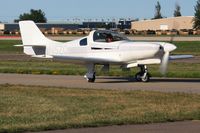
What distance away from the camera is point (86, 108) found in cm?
1421

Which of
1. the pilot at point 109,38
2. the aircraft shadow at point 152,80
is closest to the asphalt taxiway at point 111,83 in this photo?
the aircraft shadow at point 152,80

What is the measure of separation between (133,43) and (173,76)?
392 centimetres

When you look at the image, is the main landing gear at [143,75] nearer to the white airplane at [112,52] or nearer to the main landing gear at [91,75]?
the white airplane at [112,52]

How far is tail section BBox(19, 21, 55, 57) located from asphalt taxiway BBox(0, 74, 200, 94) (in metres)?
1.10

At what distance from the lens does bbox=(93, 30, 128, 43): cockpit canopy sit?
23359mm

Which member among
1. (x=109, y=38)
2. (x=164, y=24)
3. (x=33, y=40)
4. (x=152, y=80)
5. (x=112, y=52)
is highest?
(x=109, y=38)

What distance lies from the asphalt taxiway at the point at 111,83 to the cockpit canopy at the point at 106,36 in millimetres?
1601

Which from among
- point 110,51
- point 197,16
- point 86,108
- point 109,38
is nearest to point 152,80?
point 110,51

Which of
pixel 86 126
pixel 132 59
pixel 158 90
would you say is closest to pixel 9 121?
pixel 86 126

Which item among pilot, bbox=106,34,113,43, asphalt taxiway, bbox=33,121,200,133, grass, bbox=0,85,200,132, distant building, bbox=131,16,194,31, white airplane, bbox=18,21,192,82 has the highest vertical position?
pilot, bbox=106,34,113,43

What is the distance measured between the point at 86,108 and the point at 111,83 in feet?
28.4

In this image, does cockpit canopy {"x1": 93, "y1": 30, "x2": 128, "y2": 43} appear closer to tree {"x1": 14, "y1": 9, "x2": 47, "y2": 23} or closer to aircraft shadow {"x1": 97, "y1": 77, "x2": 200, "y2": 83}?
aircraft shadow {"x1": 97, "y1": 77, "x2": 200, "y2": 83}

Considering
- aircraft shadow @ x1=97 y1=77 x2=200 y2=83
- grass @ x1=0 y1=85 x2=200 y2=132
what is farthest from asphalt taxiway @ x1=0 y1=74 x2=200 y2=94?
grass @ x1=0 y1=85 x2=200 y2=132

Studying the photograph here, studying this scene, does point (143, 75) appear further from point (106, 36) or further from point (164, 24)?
point (164, 24)
